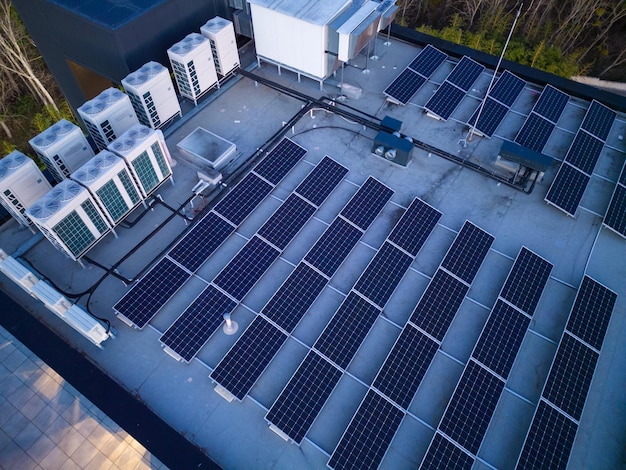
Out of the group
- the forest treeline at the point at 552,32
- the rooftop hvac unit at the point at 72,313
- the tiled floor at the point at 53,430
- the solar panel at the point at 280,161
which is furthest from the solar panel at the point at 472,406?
the forest treeline at the point at 552,32

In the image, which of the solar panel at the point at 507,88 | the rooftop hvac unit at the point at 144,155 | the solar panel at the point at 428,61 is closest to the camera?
the rooftop hvac unit at the point at 144,155

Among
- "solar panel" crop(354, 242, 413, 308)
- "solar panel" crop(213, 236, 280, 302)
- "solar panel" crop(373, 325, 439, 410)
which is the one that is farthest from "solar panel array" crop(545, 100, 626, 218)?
"solar panel" crop(213, 236, 280, 302)

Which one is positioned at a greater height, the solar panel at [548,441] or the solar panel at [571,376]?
the solar panel at [571,376]

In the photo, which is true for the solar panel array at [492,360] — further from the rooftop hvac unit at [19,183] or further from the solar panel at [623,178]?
the rooftop hvac unit at [19,183]

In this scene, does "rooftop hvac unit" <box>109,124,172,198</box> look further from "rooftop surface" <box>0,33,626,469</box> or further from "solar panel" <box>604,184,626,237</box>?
"solar panel" <box>604,184,626,237</box>

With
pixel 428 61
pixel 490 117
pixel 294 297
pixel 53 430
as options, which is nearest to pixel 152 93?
pixel 294 297

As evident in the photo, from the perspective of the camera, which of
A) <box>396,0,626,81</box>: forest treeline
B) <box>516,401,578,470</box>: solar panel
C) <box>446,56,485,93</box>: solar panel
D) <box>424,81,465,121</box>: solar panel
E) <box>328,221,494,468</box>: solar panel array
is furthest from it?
<box>396,0,626,81</box>: forest treeline

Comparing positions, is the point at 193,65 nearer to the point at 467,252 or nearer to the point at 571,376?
the point at 467,252

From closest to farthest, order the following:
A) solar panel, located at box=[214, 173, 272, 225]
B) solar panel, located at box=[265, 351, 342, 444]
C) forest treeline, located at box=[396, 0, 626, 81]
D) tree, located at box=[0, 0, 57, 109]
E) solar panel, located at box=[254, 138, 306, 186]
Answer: solar panel, located at box=[265, 351, 342, 444], solar panel, located at box=[214, 173, 272, 225], solar panel, located at box=[254, 138, 306, 186], tree, located at box=[0, 0, 57, 109], forest treeline, located at box=[396, 0, 626, 81]
